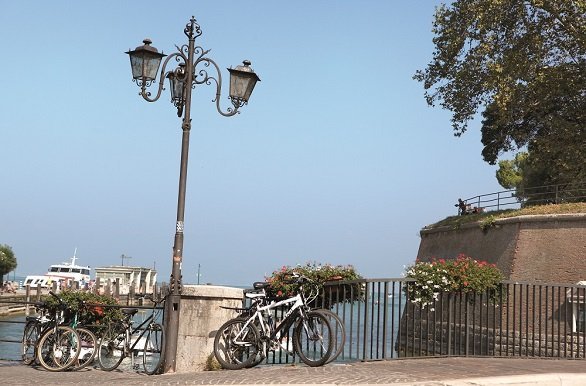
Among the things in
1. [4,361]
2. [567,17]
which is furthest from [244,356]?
[567,17]

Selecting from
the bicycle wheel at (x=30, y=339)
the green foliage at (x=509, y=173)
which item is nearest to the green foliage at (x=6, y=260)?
the green foliage at (x=509, y=173)

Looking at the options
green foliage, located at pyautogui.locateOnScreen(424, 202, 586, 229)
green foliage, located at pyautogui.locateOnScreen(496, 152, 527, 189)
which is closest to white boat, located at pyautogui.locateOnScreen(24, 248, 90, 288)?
green foliage, located at pyautogui.locateOnScreen(496, 152, 527, 189)

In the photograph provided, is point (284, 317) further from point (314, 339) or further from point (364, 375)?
point (364, 375)

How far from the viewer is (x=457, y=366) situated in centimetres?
1101

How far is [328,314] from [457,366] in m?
2.18

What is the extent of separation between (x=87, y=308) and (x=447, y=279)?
252 inches

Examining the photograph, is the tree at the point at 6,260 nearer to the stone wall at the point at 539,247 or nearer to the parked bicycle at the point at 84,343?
the stone wall at the point at 539,247

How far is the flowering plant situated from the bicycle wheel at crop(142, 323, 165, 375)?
4358mm

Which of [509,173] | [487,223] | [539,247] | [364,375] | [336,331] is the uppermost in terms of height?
[509,173]

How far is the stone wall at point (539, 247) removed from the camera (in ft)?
91.9

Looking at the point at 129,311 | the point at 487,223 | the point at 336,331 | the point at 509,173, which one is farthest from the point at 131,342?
the point at 509,173

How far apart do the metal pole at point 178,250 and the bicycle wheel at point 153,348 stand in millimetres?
195

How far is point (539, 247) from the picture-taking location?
29062 millimetres

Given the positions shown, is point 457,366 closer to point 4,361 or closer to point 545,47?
point 4,361
